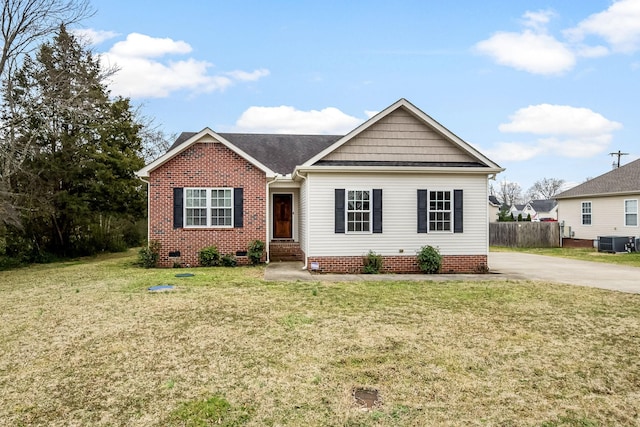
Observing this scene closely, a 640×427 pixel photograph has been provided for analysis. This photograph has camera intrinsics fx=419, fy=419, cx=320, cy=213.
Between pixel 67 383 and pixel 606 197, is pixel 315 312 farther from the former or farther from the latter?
pixel 606 197

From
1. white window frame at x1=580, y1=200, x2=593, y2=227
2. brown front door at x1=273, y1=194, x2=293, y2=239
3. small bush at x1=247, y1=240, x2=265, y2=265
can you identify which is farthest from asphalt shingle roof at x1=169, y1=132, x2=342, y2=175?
white window frame at x1=580, y1=200, x2=593, y2=227

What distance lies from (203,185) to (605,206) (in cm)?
2205

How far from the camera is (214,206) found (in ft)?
47.1

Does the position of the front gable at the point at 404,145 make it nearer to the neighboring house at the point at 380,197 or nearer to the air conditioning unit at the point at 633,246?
the neighboring house at the point at 380,197

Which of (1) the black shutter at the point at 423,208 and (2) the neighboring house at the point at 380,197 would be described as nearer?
(2) the neighboring house at the point at 380,197

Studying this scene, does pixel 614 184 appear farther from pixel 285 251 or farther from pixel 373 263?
pixel 285 251

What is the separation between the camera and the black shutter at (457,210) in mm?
13008

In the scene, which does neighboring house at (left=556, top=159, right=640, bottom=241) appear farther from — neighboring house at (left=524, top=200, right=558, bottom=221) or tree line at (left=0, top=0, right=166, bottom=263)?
neighboring house at (left=524, top=200, right=558, bottom=221)

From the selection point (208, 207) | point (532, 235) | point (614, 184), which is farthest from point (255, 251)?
point (614, 184)

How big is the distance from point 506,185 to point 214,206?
8271 centimetres

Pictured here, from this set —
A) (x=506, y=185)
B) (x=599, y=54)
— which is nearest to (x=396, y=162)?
(x=599, y=54)

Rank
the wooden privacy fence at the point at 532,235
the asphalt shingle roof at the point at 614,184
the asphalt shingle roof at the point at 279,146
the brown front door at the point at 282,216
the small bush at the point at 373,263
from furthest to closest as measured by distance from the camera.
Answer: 1. the wooden privacy fence at the point at 532,235
2. the asphalt shingle roof at the point at 614,184
3. the asphalt shingle roof at the point at 279,146
4. the brown front door at the point at 282,216
5. the small bush at the point at 373,263

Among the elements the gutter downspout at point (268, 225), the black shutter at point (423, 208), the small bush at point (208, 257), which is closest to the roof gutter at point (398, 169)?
the black shutter at point (423, 208)

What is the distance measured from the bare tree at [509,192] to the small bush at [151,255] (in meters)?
80.5
